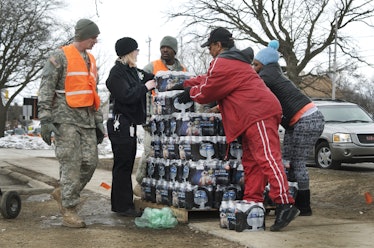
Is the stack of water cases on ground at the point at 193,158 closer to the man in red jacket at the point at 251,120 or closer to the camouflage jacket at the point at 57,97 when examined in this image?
the man in red jacket at the point at 251,120

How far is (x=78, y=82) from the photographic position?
226 inches

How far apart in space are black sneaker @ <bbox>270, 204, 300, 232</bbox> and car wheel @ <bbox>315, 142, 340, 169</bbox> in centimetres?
779

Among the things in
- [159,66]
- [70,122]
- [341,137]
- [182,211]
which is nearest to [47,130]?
[70,122]

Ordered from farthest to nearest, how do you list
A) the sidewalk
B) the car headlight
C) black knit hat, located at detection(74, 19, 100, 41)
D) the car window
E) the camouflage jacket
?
the car window
the car headlight
black knit hat, located at detection(74, 19, 100, 41)
the camouflage jacket
the sidewalk

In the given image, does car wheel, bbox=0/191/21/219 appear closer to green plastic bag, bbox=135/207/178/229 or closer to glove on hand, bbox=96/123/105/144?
glove on hand, bbox=96/123/105/144

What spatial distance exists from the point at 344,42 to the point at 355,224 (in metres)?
31.9

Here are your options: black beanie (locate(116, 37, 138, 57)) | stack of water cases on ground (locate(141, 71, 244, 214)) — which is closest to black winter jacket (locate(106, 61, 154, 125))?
black beanie (locate(116, 37, 138, 57))

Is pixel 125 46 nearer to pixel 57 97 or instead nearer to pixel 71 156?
pixel 57 97

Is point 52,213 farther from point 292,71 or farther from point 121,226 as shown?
point 292,71

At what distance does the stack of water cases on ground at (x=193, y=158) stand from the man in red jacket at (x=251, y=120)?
13.8 inches

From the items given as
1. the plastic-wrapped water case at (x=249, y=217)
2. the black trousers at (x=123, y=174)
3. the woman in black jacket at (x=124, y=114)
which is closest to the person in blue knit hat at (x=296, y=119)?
the plastic-wrapped water case at (x=249, y=217)

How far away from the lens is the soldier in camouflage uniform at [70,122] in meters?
5.60

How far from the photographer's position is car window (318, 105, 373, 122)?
1336 centimetres

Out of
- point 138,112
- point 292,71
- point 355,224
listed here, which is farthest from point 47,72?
point 292,71
